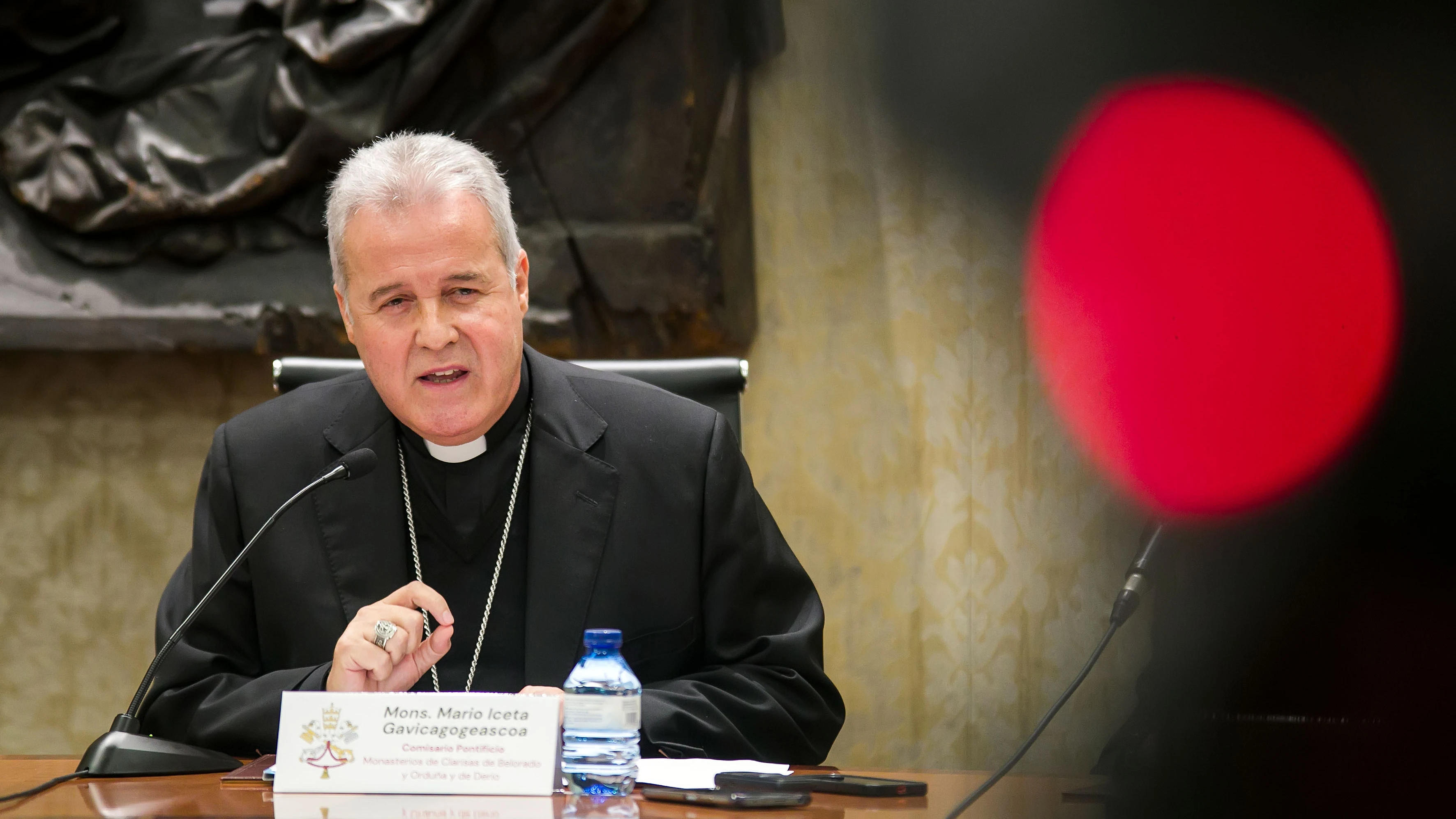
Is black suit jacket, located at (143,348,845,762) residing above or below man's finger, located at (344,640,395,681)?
above

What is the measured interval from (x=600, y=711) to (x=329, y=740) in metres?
0.25

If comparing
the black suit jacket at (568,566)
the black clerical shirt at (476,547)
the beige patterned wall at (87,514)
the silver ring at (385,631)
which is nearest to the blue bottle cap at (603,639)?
the silver ring at (385,631)

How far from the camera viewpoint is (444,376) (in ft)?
5.73

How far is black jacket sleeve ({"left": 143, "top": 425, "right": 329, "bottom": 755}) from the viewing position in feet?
4.94

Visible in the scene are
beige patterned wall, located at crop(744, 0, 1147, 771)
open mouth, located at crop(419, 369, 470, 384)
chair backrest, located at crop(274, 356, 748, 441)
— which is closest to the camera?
open mouth, located at crop(419, 369, 470, 384)

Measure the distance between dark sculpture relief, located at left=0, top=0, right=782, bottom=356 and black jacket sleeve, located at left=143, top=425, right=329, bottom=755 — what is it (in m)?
0.88

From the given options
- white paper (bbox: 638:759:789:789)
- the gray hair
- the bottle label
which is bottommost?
white paper (bbox: 638:759:789:789)

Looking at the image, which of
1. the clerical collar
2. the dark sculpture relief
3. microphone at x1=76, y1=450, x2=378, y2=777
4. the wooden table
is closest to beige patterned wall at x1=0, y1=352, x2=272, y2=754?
the dark sculpture relief

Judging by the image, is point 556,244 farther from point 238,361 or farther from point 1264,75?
point 1264,75

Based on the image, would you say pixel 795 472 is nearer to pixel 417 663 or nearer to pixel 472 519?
pixel 472 519

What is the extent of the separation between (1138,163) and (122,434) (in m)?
2.81

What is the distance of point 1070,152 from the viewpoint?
435 mm

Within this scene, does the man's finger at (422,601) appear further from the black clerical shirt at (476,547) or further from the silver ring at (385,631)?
the black clerical shirt at (476,547)

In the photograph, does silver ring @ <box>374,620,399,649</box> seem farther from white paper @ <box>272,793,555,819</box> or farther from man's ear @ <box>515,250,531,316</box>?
man's ear @ <box>515,250,531,316</box>
